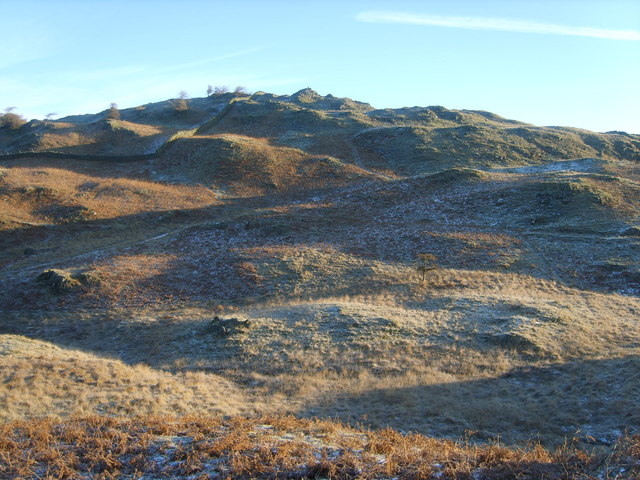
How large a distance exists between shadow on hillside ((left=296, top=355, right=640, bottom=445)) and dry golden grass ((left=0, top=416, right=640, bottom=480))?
3.15 m

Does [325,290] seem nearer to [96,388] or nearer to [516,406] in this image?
[516,406]

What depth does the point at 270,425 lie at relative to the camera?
11.0m

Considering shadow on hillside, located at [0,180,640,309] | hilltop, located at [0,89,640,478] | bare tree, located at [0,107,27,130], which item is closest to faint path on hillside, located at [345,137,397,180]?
hilltop, located at [0,89,640,478]

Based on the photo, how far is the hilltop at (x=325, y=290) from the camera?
14281 millimetres

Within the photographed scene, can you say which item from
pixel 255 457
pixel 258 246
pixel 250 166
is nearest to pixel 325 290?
pixel 258 246

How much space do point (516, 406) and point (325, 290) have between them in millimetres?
13379

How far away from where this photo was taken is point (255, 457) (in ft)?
26.7

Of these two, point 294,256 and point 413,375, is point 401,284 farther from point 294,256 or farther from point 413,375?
point 413,375

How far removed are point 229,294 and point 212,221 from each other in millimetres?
13669

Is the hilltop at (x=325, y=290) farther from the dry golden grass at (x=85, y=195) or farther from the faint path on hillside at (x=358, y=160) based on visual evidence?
the faint path on hillside at (x=358, y=160)

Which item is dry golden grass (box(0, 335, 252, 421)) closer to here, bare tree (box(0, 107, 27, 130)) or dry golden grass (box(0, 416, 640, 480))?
dry golden grass (box(0, 416, 640, 480))

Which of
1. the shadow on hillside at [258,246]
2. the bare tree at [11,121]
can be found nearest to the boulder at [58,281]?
the shadow on hillside at [258,246]

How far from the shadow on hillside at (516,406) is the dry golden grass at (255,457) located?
3.15 m

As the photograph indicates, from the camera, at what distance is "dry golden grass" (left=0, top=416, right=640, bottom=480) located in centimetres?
766
